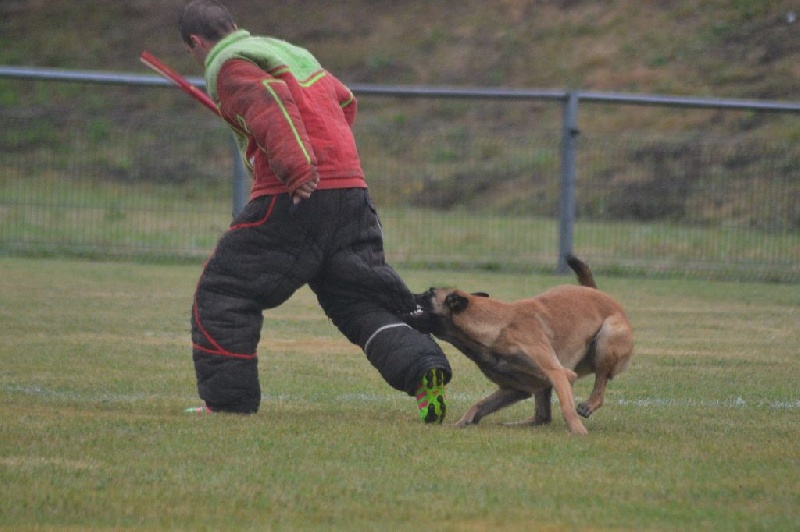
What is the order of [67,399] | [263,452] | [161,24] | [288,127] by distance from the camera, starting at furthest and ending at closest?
[161,24] < [67,399] < [288,127] < [263,452]

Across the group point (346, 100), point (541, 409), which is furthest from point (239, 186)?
point (541, 409)

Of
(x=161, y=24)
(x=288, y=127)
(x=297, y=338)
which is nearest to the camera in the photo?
(x=288, y=127)

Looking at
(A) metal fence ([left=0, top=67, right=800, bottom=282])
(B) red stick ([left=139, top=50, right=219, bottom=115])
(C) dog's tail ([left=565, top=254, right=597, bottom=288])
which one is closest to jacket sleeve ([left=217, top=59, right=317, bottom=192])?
(B) red stick ([left=139, top=50, right=219, bottom=115])

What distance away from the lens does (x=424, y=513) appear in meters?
3.97

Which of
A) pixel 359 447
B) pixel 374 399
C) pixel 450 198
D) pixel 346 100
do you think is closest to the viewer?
pixel 359 447

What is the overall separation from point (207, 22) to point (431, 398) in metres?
1.90

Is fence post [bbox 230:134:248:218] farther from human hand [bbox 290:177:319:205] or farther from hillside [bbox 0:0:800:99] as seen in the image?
hillside [bbox 0:0:800:99]

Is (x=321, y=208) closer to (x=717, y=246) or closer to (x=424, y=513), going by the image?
(x=424, y=513)

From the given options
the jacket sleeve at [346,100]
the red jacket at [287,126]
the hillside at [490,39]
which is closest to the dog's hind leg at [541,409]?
the red jacket at [287,126]

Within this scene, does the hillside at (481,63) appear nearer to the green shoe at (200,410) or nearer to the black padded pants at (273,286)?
the black padded pants at (273,286)

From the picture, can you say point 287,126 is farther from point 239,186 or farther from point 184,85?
point 239,186

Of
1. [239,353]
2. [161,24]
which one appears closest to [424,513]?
[239,353]

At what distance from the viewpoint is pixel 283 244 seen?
5871 millimetres

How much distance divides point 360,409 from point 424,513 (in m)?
2.22
